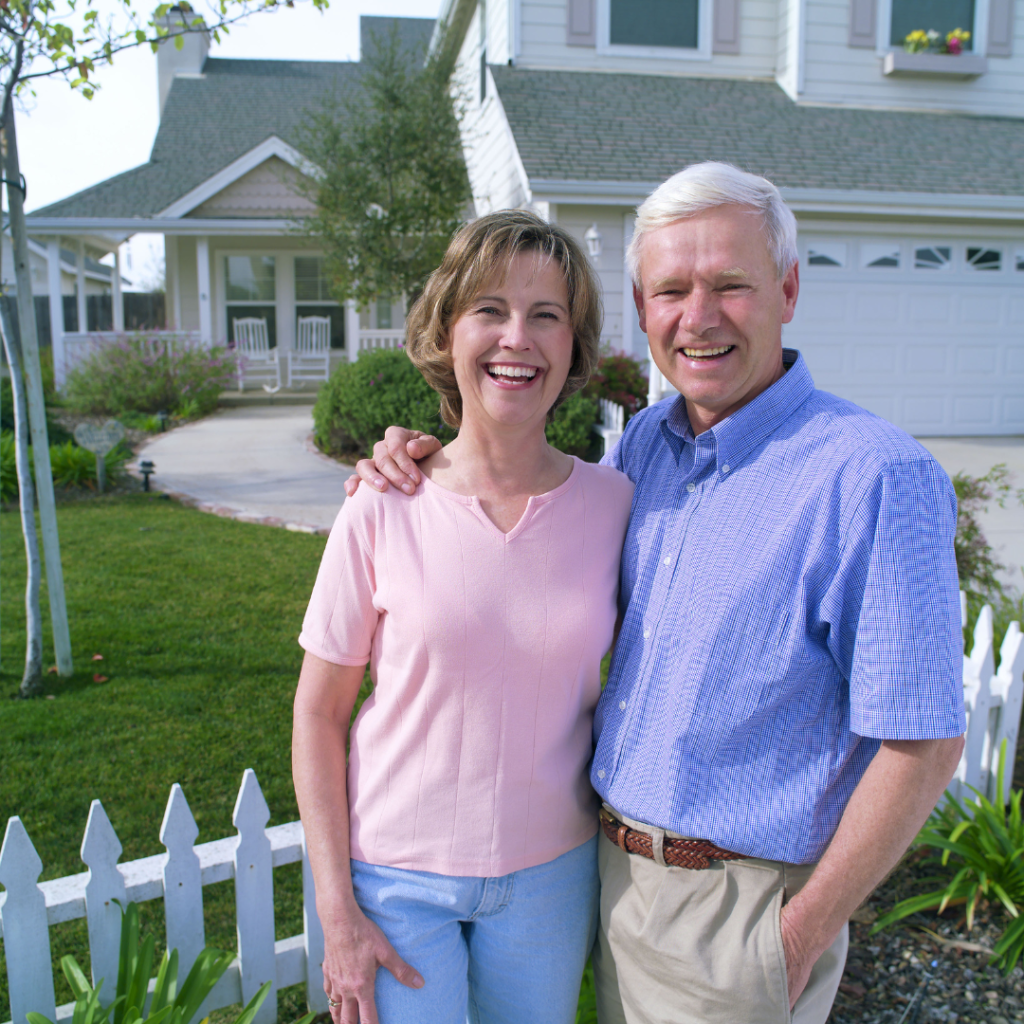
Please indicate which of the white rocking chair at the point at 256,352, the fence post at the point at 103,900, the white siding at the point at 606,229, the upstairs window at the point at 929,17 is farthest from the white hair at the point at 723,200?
the white rocking chair at the point at 256,352

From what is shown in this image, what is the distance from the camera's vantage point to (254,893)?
8.11ft

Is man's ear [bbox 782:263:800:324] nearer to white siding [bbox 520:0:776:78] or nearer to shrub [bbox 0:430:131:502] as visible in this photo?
shrub [bbox 0:430:131:502]

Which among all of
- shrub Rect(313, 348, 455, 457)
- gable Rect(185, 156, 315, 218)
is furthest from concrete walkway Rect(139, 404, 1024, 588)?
gable Rect(185, 156, 315, 218)

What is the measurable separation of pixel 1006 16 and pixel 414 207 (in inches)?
359

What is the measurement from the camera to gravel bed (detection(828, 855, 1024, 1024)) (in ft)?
8.39

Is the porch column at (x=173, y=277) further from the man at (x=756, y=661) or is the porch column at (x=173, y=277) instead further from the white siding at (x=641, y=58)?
the man at (x=756, y=661)

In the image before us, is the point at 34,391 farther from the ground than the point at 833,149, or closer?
closer

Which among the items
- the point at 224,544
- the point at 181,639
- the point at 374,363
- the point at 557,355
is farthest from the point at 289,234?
the point at 557,355

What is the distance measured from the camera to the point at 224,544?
23.8 ft

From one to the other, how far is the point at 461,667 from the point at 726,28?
13.9 m

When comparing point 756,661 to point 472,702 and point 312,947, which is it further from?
point 312,947

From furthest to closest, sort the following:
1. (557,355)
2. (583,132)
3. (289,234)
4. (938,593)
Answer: (289,234), (583,132), (557,355), (938,593)

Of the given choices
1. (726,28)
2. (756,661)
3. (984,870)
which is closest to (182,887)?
(756,661)

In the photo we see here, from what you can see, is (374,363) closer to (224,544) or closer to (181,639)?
(224,544)
